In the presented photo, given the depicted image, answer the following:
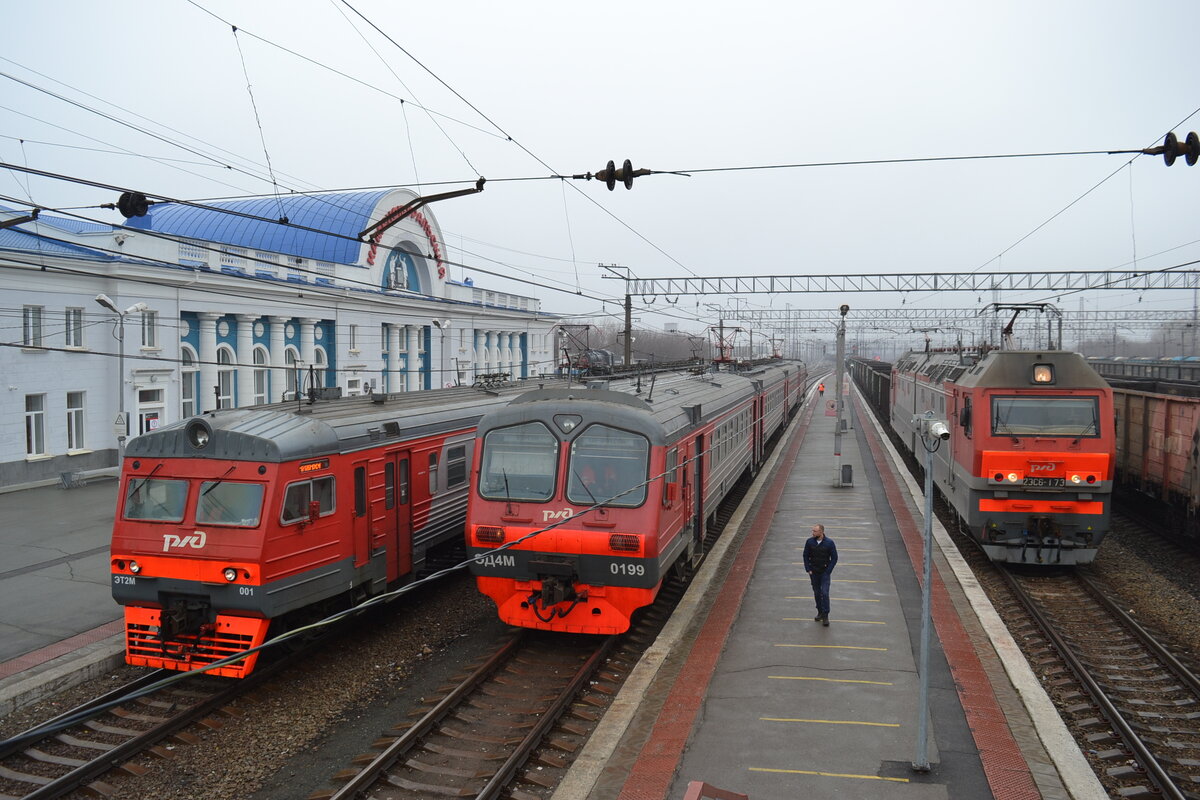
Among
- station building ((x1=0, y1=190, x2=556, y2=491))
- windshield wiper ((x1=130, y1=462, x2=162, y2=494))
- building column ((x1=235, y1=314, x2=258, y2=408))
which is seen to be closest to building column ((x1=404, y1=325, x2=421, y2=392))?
station building ((x1=0, y1=190, x2=556, y2=491))

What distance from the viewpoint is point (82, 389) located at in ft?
85.5

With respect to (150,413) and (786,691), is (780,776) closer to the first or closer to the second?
(786,691)

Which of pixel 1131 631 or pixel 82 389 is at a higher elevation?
pixel 82 389

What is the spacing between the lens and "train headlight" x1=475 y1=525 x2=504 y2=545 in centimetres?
1052

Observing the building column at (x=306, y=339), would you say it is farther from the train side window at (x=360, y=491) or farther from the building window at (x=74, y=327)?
the train side window at (x=360, y=491)

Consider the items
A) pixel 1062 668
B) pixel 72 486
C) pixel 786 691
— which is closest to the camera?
pixel 786 691

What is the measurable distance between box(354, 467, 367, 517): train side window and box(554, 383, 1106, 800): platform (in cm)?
420

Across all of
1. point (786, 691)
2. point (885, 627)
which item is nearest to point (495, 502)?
point (786, 691)

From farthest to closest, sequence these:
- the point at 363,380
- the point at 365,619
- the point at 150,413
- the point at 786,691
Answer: the point at 363,380, the point at 150,413, the point at 365,619, the point at 786,691

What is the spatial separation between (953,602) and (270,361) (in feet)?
94.0

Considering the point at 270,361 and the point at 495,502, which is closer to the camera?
the point at 495,502

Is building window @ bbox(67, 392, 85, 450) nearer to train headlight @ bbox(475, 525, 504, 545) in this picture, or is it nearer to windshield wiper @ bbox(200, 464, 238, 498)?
windshield wiper @ bbox(200, 464, 238, 498)

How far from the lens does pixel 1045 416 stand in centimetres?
1384

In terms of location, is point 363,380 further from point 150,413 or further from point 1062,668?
point 1062,668
